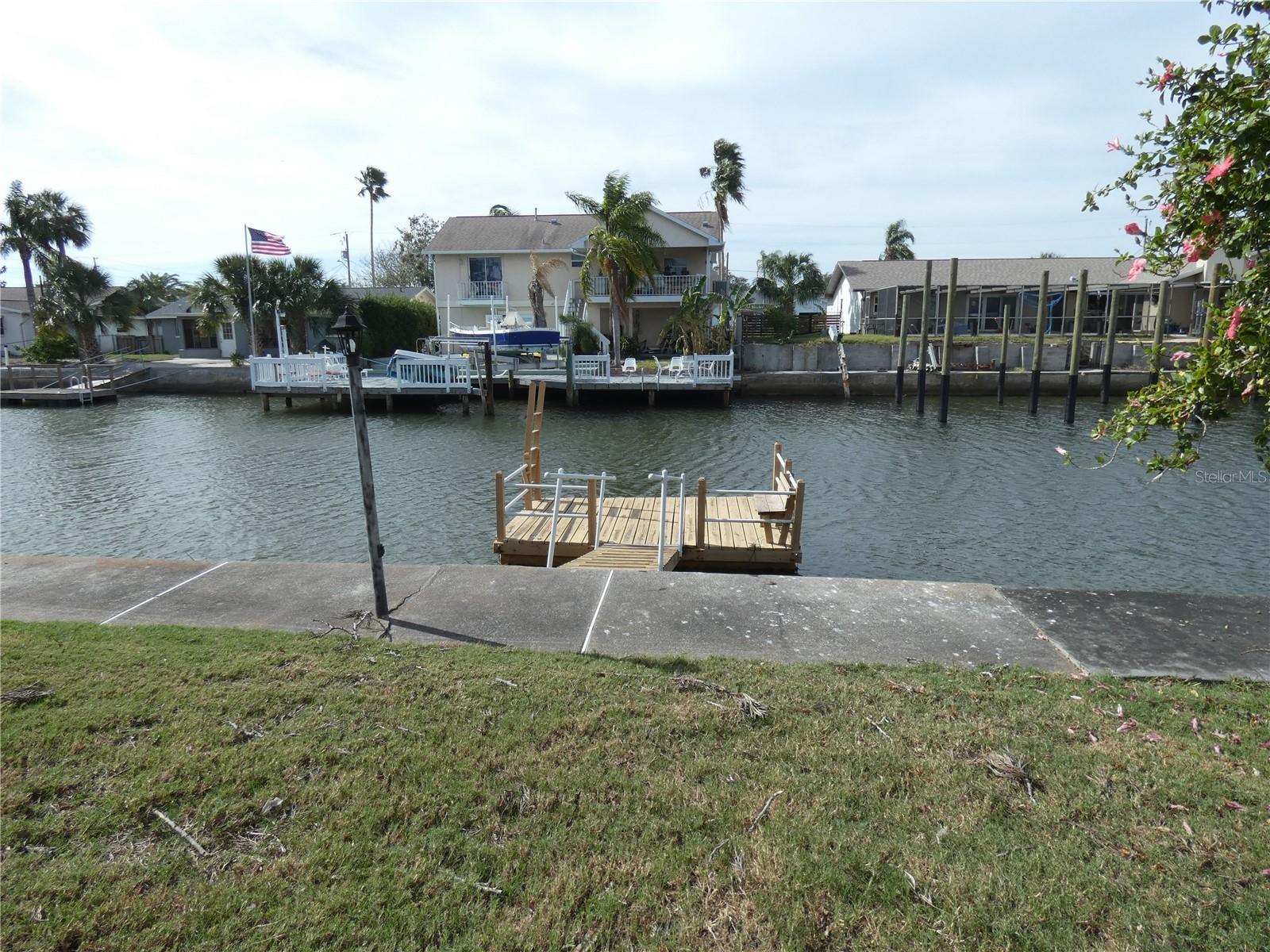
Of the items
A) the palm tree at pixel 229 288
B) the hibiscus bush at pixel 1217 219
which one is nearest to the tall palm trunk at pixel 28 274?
the palm tree at pixel 229 288

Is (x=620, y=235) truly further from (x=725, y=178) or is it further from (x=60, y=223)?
(x=60, y=223)

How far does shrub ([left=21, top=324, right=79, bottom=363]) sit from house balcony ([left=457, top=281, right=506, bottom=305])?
2133 centimetres

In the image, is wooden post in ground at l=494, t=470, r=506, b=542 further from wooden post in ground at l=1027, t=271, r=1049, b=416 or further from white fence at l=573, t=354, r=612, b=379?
wooden post in ground at l=1027, t=271, r=1049, b=416

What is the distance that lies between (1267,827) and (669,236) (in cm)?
3911

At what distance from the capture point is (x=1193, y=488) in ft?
53.6

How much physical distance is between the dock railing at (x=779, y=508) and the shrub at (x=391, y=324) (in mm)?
32390

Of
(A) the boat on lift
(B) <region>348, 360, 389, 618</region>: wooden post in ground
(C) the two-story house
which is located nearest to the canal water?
(A) the boat on lift

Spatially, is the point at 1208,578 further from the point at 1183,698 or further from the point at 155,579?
the point at 155,579

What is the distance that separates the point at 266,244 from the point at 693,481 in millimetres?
22658

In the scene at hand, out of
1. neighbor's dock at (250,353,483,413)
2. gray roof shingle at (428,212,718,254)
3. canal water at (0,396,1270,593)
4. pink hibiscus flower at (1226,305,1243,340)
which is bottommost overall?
canal water at (0,396,1270,593)

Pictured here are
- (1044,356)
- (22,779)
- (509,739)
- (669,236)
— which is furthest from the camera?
(669,236)

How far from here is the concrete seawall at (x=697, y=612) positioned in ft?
18.6

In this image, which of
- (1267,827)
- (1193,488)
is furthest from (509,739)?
(1193,488)

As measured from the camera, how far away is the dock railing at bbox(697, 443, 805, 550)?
A: 9.81 meters
